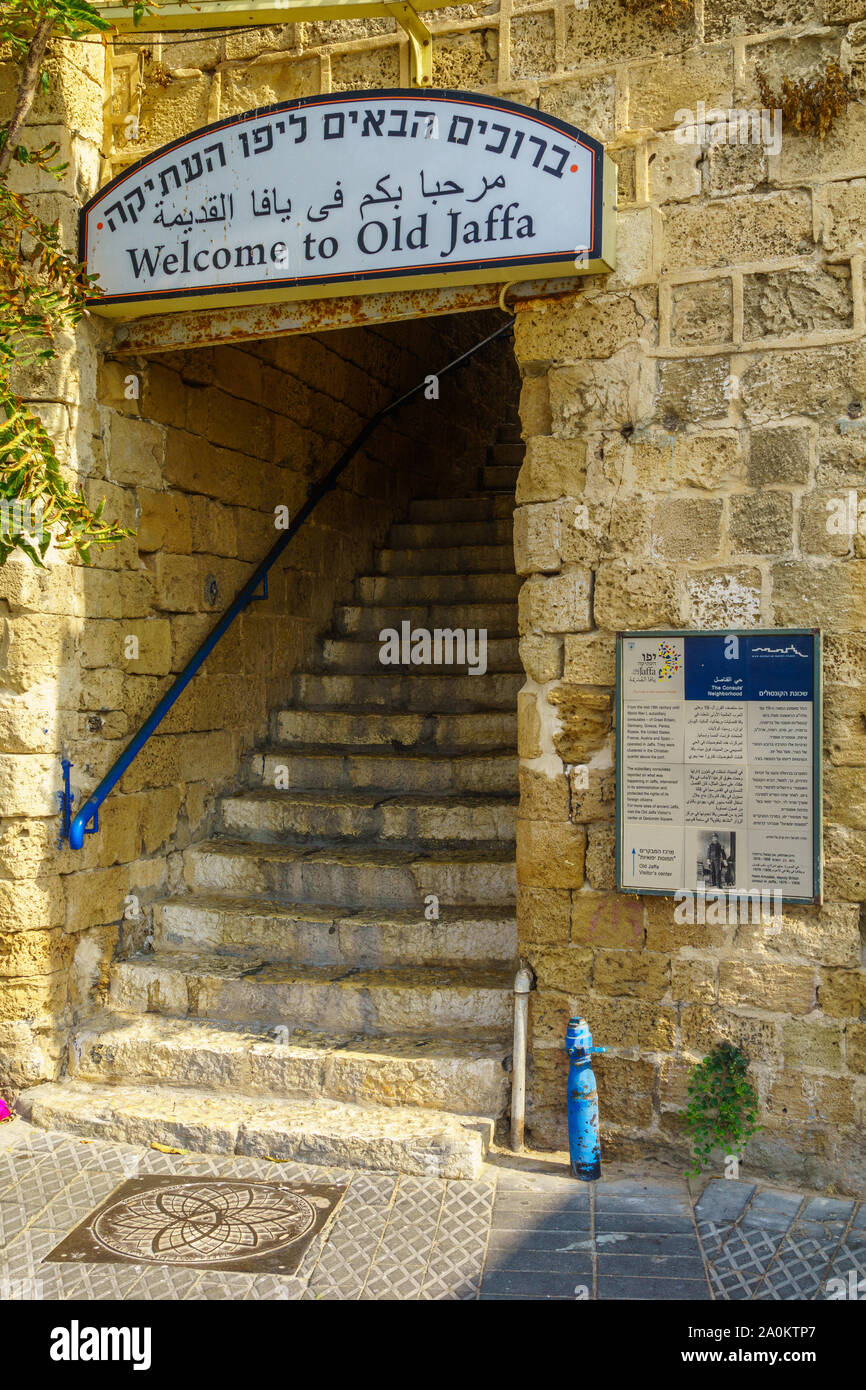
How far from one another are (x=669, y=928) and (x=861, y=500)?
1.50 m

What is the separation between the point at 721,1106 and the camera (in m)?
3.66

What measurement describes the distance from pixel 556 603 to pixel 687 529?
1.63ft

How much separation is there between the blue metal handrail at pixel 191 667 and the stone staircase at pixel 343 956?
658mm

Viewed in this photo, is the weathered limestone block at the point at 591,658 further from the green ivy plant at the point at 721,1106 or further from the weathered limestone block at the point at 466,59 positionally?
the weathered limestone block at the point at 466,59

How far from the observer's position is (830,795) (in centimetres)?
358

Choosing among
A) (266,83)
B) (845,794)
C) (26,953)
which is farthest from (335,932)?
(266,83)

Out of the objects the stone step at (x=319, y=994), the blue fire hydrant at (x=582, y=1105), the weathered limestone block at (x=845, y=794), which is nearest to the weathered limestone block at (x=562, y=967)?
the blue fire hydrant at (x=582, y=1105)

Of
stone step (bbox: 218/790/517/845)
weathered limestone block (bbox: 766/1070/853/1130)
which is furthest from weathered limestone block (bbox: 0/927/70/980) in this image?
weathered limestone block (bbox: 766/1070/853/1130)

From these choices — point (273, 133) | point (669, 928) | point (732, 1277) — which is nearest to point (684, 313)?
point (273, 133)

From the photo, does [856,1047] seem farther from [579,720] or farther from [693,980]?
[579,720]

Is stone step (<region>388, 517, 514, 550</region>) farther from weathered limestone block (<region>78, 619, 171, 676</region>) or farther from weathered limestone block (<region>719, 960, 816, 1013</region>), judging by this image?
weathered limestone block (<region>719, 960, 816, 1013</region>)

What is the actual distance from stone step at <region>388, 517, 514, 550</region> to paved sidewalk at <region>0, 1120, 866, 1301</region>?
398cm

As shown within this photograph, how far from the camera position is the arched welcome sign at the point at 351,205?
12.0ft
